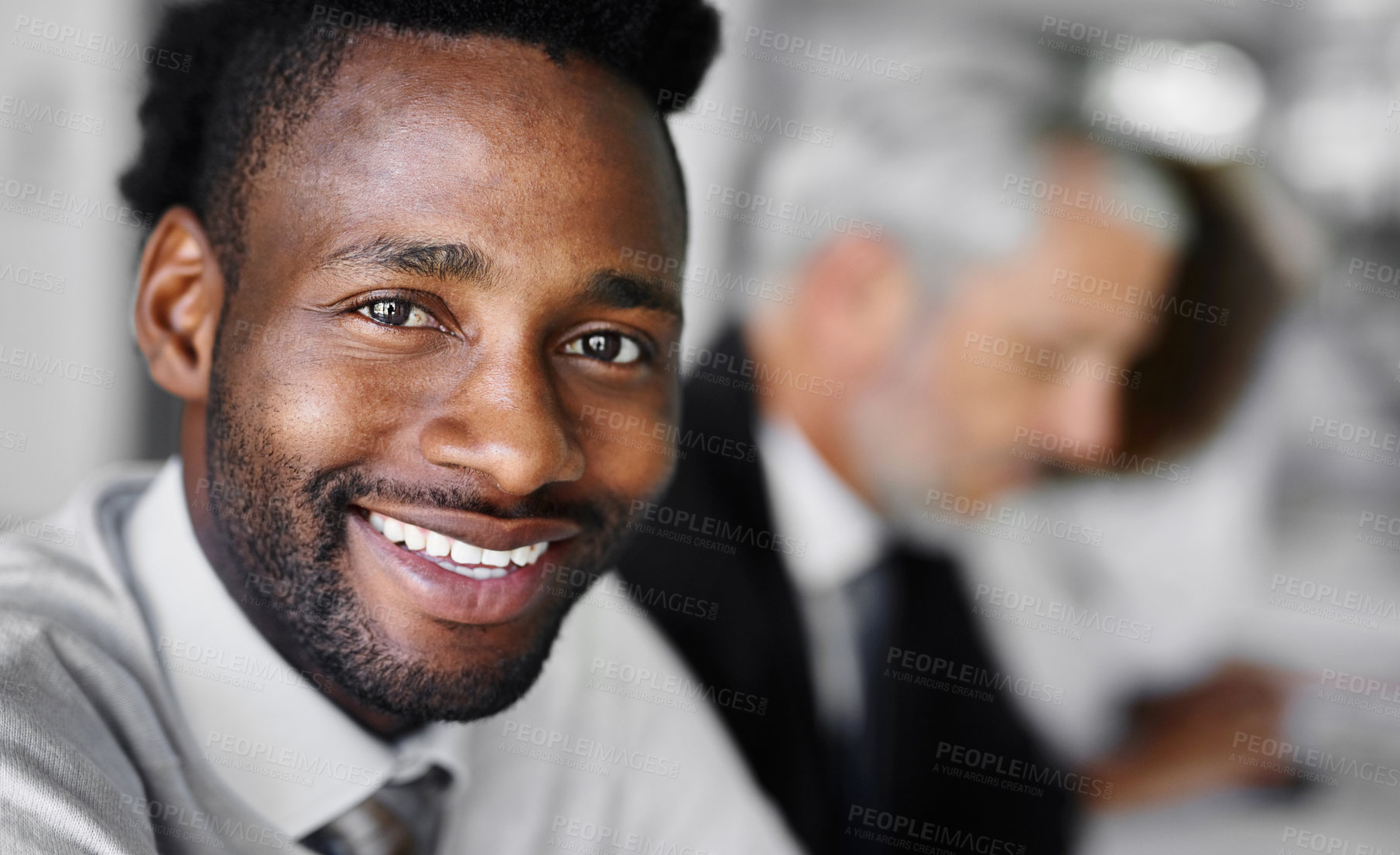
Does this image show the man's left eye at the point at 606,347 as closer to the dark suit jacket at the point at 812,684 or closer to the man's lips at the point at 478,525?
the man's lips at the point at 478,525

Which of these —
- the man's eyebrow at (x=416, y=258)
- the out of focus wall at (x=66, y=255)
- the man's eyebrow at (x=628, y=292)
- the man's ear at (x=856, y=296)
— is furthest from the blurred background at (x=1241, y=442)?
the out of focus wall at (x=66, y=255)

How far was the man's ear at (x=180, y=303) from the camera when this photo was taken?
741 millimetres

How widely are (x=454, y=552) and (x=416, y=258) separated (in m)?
0.21

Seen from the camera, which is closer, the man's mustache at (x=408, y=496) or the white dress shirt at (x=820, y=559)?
the man's mustache at (x=408, y=496)

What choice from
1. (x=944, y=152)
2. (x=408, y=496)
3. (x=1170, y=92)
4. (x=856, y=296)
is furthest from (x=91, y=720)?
(x=1170, y=92)

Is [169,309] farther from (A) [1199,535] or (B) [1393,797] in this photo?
(B) [1393,797]

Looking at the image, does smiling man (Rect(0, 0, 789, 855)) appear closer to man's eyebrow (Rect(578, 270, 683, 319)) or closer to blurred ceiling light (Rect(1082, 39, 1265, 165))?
man's eyebrow (Rect(578, 270, 683, 319))

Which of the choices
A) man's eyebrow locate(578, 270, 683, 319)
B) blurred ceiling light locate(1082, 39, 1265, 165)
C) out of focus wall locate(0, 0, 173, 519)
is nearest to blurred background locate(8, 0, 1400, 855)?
blurred ceiling light locate(1082, 39, 1265, 165)

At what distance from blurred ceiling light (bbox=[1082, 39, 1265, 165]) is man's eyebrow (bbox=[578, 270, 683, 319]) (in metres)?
0.85

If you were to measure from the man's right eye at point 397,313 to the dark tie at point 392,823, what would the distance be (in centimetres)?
36

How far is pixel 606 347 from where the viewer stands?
0.77 metres

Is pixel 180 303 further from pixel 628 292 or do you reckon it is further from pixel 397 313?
pixel 628 292

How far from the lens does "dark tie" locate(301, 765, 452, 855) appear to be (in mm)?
780

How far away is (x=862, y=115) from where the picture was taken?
126 centimetres
